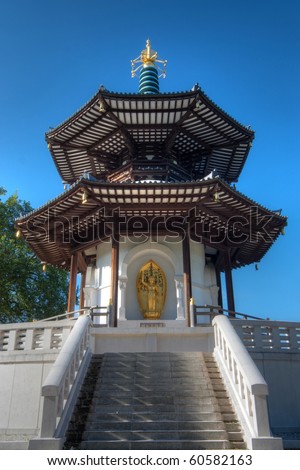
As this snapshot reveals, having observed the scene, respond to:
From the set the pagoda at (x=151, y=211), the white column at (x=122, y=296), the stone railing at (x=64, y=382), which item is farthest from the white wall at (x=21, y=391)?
the white column at (x=122, y=296)

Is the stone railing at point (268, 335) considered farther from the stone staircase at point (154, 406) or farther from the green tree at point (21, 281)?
the green tree at point (21, 281)

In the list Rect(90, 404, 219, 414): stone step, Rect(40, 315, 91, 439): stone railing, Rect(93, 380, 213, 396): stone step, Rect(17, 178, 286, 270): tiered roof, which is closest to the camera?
Rect(40, 315, 91, 439): stone railing

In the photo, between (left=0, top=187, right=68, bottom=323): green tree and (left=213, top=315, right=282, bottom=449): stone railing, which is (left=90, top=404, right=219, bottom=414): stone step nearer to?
(left=213, top=315, right=282, bottom=449): stone railing

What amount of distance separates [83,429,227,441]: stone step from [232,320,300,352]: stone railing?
4020mm

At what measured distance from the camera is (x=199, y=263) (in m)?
17.1

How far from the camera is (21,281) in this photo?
28234mm

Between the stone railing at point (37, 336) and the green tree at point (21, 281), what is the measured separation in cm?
1636

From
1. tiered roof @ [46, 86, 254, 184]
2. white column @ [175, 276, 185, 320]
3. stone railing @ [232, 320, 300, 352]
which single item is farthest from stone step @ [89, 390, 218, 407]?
tiered roof @ [46, 86, 254, 184]

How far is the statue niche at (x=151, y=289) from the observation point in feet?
52.5

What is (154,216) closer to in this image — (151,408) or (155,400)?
(155,400)

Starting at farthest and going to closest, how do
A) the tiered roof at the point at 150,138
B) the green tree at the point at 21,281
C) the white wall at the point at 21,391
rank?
the green tree at the point at 21,281, the tiered roof at the point at 150,138, the white wall at the point at 21,391

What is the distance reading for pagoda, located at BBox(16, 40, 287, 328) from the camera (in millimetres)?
14844

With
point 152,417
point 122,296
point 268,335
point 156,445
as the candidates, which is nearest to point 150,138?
point 122,296
